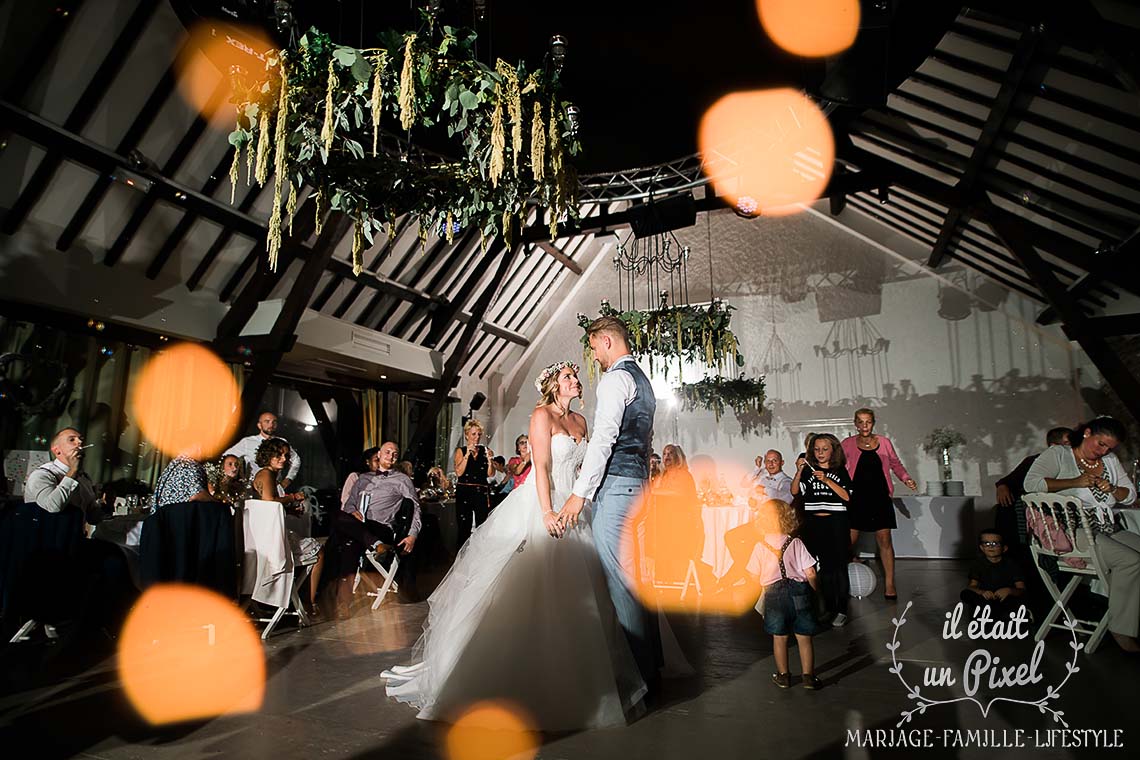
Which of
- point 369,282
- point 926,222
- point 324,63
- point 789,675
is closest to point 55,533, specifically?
point 324,63

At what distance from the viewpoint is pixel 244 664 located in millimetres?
3297

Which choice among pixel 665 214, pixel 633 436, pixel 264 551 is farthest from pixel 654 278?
pixel 633 436

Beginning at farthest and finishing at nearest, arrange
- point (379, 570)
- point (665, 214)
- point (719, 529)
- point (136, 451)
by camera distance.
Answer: point (665, 214) < point (136, 451) < point (719, 529) < point (379, 570)

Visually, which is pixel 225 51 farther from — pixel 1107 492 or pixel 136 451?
pixel 136 451

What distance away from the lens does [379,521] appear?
204 inches

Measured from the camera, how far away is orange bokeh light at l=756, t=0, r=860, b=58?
13.6ft

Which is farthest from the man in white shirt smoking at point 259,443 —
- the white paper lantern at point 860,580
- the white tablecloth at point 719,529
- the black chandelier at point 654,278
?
the black chandelier at point 654,278

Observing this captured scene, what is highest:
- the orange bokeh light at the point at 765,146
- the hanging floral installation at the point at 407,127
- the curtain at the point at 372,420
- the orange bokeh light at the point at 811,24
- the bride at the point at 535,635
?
the orange bokeh light at the point at 765,146

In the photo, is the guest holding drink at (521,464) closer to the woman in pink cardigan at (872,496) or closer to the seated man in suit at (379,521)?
the seated man in suit at (379,521)

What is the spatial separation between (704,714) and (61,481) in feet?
12.6

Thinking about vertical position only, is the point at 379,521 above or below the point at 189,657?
above

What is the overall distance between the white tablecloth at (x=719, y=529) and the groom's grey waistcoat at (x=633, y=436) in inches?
119

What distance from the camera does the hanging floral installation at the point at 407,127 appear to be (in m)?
2.31

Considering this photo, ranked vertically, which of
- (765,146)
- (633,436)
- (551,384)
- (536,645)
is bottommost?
(536,645)
